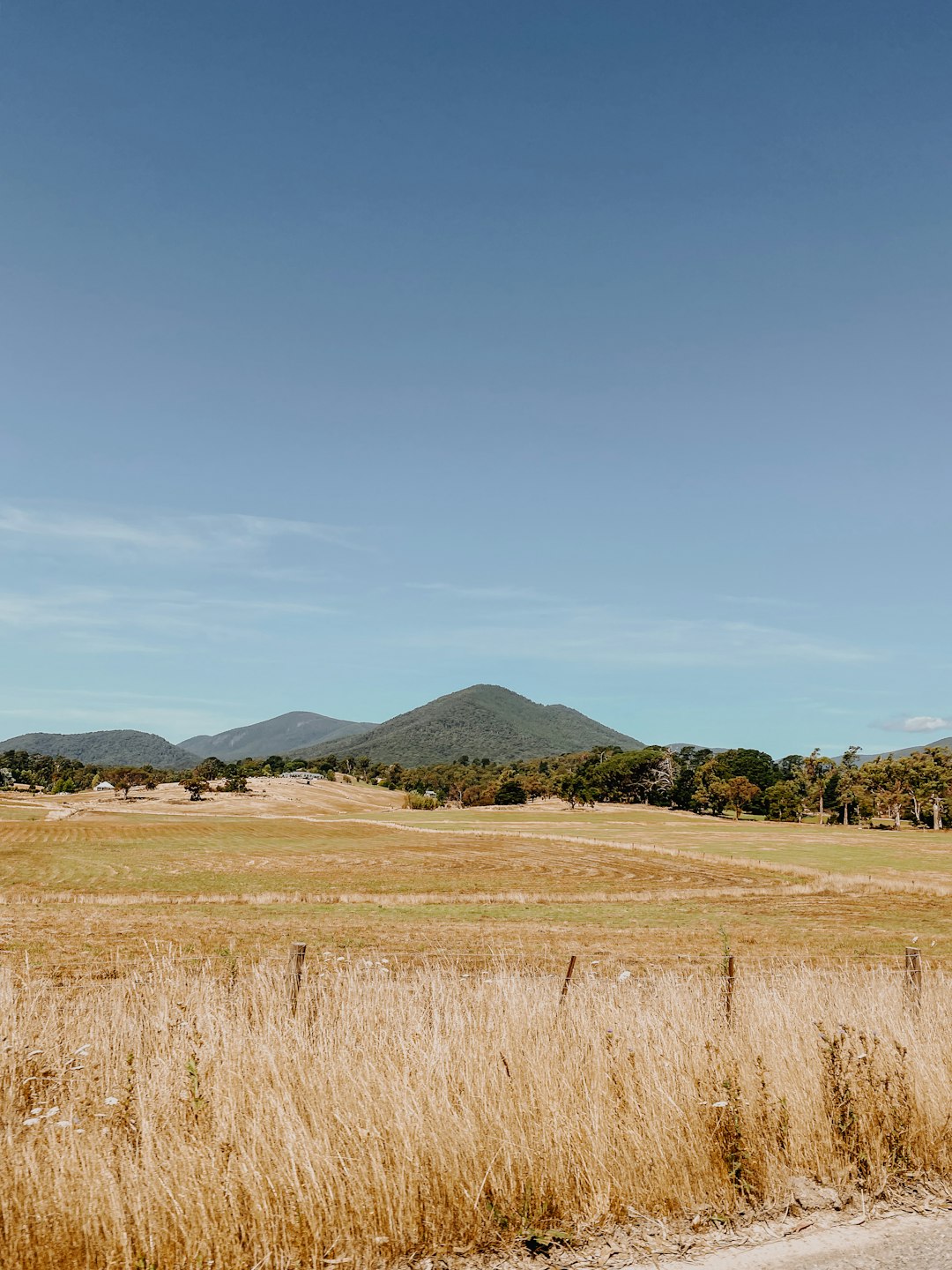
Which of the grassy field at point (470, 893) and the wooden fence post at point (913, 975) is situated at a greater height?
the wooden fence post at point (913, 975)

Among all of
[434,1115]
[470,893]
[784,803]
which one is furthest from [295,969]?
[784,803]

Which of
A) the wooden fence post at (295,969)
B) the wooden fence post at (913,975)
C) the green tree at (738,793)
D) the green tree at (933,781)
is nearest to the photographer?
the wooden fence post at (295,969)

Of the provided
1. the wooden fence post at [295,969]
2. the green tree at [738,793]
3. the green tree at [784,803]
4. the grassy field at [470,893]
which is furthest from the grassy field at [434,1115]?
the green tree at [784,803]

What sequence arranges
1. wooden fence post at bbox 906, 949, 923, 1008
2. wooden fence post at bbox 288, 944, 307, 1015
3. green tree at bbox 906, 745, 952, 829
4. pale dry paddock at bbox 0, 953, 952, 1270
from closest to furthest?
pale dry paddock at bbox 0, 953, 952, 1270
wooden fence post at bbox 288, 944, 307, 1015
wooden fence post at bbox 906, 949, 923, 1008
green tree at bbox 906, 745, 952, 829

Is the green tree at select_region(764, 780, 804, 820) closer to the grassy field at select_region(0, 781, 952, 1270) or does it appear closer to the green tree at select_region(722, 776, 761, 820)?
the green tree at select_region(722, 776, 761, 820)

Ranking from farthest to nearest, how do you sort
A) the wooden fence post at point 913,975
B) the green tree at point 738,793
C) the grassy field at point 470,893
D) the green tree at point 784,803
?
the green tree at point 738,793 → the green tree at point 784,803 → the grassy field at point 470,893 → the wooden fence post at point 913,975

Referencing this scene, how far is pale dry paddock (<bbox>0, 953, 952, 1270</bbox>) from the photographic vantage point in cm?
651

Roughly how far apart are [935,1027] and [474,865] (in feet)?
204

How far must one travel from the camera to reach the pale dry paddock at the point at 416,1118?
6508mm

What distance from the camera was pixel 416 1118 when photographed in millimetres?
7457

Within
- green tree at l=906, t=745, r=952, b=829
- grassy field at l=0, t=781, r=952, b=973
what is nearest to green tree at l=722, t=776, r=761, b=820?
green tree at l=906, t=745, r=952, b=829

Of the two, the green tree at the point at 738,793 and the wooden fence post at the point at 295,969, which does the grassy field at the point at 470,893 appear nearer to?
the wooden fence post at the point at 295,969

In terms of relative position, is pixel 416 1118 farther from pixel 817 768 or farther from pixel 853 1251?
pixel 817 768

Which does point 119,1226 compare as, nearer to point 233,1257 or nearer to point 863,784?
point 233,1257
